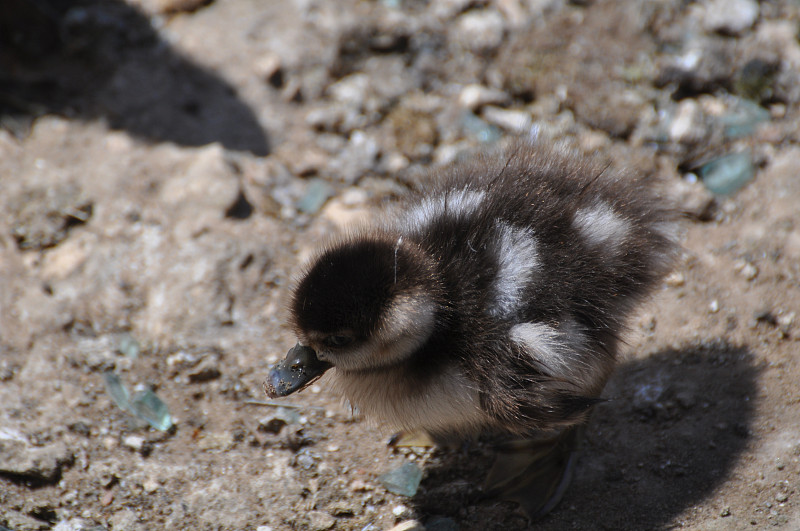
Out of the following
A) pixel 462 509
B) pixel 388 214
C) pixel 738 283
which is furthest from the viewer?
pixel 738 283

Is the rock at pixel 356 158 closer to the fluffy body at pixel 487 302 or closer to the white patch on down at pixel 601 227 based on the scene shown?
the fluffy body at pixel 487 302

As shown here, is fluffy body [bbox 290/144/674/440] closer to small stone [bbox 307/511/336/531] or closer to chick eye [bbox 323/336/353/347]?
chick eye [bbox 323/336/353/347]

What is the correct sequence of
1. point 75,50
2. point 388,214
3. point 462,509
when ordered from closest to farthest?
point 462,509 < point 388,214 < point 75,50

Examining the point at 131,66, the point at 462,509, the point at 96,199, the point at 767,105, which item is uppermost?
the point at 767,105

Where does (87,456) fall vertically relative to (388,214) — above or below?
below

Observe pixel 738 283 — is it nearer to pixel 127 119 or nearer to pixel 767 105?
pixel 767 105

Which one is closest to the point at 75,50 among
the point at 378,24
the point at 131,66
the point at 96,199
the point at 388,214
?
the point at 131,66

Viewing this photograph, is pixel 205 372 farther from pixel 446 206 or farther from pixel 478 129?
pixel 478 129

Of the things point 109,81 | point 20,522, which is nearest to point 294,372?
point 20,522
